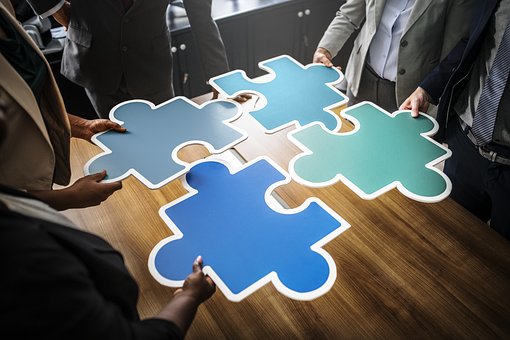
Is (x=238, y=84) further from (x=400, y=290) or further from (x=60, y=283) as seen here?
(x=60, y=283)

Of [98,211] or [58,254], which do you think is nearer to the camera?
[58,254]

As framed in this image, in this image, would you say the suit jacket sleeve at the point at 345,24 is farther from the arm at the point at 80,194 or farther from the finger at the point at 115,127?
the arm at the point at 80,194

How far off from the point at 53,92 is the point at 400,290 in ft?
3.66

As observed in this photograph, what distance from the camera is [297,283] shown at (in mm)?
974

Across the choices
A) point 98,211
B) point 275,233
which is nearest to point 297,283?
point 275,233

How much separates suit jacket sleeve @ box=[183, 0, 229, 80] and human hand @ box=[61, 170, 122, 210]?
3.16 ft

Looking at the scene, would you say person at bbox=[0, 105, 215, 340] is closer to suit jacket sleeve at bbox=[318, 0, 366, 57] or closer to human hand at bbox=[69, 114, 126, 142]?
human hand at bbox=[69, 114, 126, 142]

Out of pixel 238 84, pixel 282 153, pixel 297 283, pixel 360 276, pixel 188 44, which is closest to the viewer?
pixel 297 283

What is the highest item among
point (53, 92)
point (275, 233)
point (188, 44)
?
point (53, 92)

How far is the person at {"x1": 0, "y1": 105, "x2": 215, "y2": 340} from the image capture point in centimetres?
54

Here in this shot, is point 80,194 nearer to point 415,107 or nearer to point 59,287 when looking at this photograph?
point 59,287

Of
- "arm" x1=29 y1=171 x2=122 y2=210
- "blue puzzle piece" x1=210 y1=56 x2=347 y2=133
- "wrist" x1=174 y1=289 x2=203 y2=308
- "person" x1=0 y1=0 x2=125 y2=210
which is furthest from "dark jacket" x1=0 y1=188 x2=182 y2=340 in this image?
"blue puzzle piece" x1=210 y1=56 x2=347 y2=133

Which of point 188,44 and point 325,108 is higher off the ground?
point 325,108

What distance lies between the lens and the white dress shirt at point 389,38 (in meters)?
1.72
